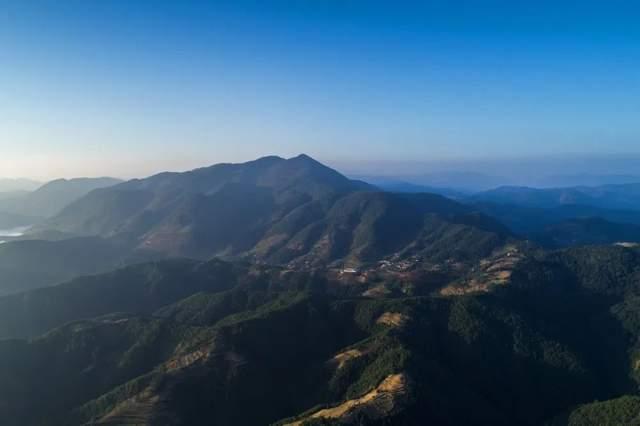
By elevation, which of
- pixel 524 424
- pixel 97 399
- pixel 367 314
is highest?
pixel 367 314

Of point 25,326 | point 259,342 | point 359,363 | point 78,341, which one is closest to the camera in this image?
point 359,363

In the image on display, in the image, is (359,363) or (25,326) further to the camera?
(25,326)

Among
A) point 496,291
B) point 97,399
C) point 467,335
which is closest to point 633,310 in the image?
point 496,291

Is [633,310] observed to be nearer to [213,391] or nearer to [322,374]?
[322,374]

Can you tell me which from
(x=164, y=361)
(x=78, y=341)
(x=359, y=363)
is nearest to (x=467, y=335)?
(x=359, y=363)

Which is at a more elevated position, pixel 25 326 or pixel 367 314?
pixel 367 314

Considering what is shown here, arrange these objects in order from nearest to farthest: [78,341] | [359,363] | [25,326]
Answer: [359,363], [78,341], [25,326]
